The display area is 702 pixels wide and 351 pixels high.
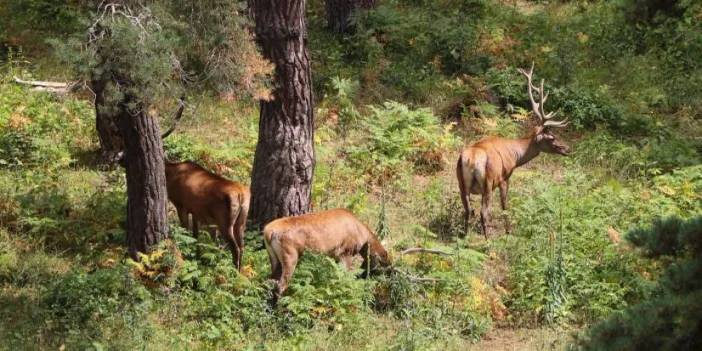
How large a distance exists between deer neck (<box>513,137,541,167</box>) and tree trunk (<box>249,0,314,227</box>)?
3516 millimetres

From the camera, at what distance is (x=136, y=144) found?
11.5 metres

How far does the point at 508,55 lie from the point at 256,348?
1115cm

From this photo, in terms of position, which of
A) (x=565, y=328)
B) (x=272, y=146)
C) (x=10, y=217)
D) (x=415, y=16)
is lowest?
(x=565, y=328)

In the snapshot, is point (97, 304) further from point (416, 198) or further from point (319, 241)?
point (416, 198)

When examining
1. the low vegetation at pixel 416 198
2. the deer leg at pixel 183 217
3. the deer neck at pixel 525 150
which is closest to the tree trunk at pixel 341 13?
the low vegetation at pixel 416 198

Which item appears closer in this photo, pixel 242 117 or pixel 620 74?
pixel 242 117

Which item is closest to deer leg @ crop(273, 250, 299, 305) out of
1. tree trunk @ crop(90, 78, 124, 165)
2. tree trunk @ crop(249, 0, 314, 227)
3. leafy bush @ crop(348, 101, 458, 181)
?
tree trunk @ crop(249, 0, 314, 227)

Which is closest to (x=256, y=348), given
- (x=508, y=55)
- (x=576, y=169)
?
(x=576, y=169)

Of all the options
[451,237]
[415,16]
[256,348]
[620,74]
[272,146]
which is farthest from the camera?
[415,16]

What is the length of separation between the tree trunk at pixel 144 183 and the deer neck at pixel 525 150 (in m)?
5.48

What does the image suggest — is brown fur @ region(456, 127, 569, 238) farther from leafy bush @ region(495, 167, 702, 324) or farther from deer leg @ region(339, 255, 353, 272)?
deer leg @ region(339, 255, 353, 272)

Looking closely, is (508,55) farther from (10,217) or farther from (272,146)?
(10,217)

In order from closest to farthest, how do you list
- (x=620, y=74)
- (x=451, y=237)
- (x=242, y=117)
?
(x=451, y=237) → (x=242, y=117) → (x=620, y=74)

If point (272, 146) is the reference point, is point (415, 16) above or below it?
above
